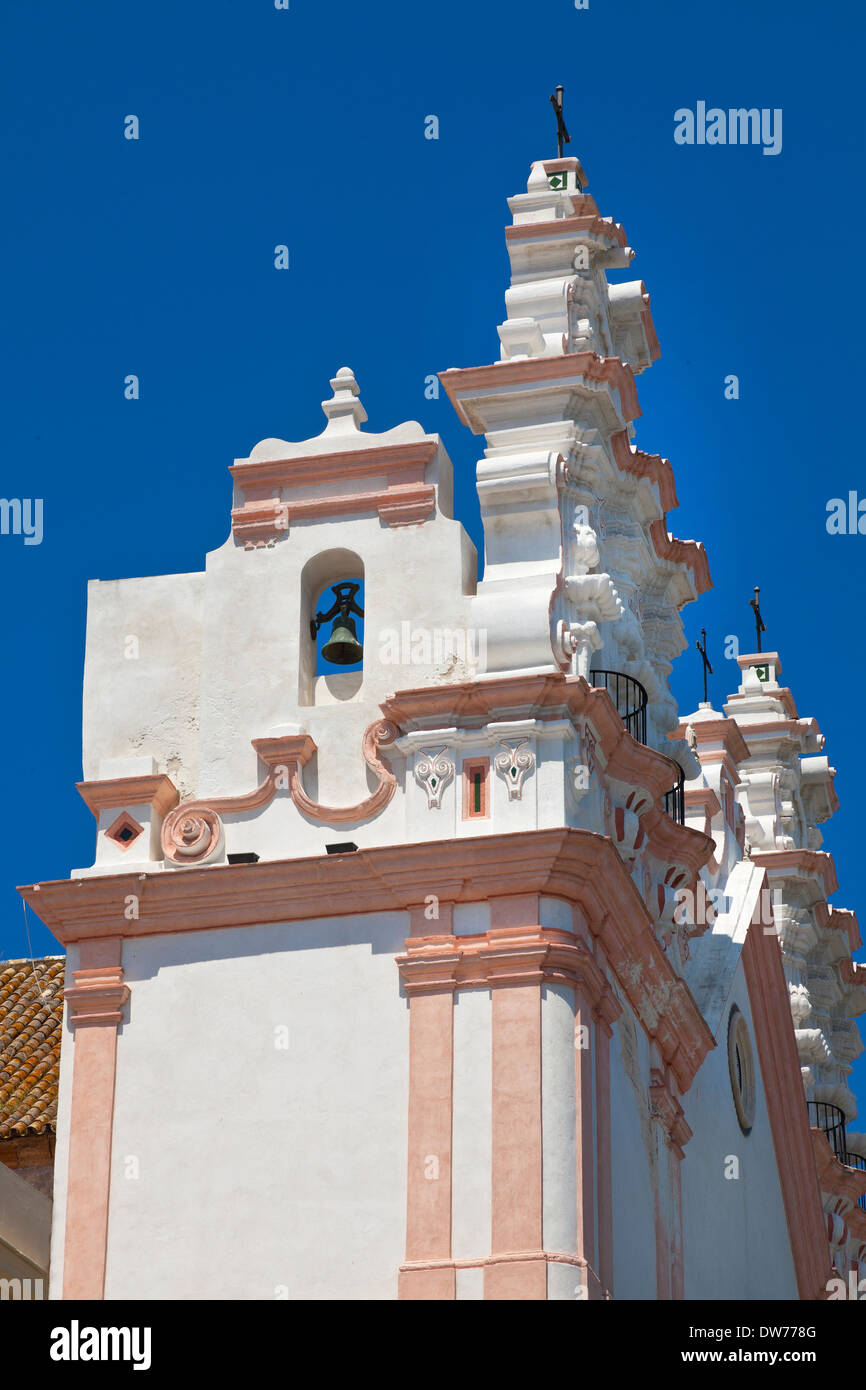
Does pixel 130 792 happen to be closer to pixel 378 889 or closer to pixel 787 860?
pixel 378 889

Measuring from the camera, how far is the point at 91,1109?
1017 inches

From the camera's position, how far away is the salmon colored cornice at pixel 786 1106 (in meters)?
33.9

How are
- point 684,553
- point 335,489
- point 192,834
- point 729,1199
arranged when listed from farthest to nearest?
point 729,1199 < point 684,553 < point 335,489 < point 192,834

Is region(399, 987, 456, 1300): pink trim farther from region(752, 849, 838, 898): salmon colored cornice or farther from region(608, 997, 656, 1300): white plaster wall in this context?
region(752, 849, 838, 898): salmon colored cornice

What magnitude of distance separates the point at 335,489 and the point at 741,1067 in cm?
861

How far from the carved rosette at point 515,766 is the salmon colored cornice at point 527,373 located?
3.88 metres

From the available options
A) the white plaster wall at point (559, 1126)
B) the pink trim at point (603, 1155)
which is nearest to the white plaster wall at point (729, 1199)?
the pink trim at point (603, 1155)

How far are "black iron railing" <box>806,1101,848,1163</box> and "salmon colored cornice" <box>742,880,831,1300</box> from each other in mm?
3688

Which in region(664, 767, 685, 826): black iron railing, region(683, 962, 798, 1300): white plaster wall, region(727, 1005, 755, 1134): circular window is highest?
region(664, 767, 685, 826): black iron railing

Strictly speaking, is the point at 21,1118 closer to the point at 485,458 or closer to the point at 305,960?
the point at 305,960

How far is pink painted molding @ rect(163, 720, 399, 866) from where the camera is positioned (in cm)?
2650

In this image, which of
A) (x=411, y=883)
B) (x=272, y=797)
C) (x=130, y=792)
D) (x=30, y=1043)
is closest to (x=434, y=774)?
(x=411, y=883)

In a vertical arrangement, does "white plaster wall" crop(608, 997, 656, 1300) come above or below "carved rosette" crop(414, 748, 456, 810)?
below

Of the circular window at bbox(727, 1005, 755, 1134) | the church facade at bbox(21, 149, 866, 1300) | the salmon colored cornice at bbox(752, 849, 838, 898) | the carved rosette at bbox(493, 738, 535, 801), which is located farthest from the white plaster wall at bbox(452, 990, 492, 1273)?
the salmon colored cornice at bbox(752, 849, 838, 898)
